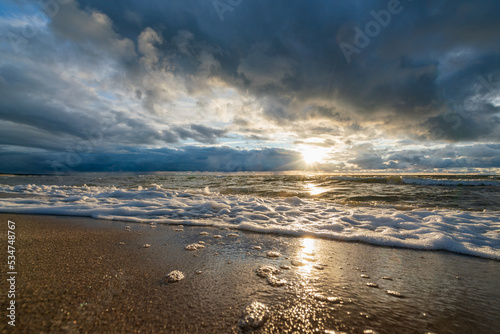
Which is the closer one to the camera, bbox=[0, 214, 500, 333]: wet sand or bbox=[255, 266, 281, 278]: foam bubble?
bbox=[0, 214, 500, 333]: wet sand

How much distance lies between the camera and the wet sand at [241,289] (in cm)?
170

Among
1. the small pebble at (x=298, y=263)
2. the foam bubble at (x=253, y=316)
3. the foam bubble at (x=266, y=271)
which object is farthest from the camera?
the small pebble at (x=298, y=263)

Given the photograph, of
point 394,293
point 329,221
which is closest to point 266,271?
point 394,293

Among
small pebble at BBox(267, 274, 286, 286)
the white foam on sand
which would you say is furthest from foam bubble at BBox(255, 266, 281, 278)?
the white foam on sand

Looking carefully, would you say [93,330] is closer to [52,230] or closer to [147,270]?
[147,270]

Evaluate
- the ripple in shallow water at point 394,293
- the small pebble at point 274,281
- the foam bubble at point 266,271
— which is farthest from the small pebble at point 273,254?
the ripple in shallow water at point 394,293

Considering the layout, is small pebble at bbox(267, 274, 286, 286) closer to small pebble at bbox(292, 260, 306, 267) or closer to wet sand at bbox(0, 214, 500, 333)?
wet sand at bbox(0, 214, 500, 333)

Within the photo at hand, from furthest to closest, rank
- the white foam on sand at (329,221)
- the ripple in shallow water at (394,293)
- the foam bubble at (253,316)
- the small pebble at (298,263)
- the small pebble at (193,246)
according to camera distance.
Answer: the white foam on sand at (329,221) → the small pebble at (193,246) → the small pebble at (298,263) → the ripple in shallow water at (394,293) → the foam bubble at (253,316)

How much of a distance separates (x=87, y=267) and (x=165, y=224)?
8.41ft

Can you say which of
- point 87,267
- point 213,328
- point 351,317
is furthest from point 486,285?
point 87,267

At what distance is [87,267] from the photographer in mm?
2592

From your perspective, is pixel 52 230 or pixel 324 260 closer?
pixel 324 260

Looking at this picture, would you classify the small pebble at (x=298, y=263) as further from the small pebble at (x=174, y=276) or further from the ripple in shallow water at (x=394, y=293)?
the small pebble at (x=174, y=276)

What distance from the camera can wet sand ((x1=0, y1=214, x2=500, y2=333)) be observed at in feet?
5.58
